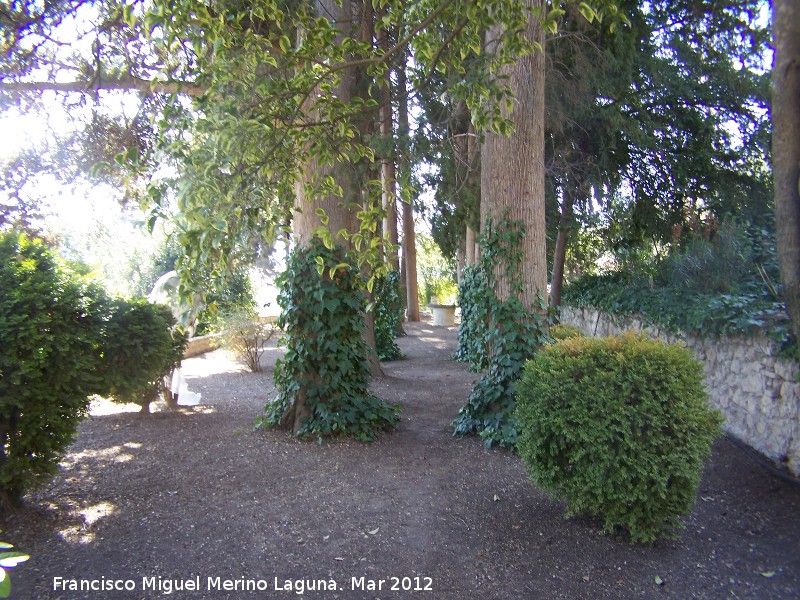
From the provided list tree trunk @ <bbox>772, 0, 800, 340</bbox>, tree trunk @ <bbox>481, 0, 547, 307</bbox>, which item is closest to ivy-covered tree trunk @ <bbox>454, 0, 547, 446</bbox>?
tree trunk @ <bbox>481, 0, 547, 307</bbox>

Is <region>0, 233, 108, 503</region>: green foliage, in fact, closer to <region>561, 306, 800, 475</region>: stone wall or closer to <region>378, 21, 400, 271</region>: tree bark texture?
<region>378, 21, 400, 271</region>: tree bark texture

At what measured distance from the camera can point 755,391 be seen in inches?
226

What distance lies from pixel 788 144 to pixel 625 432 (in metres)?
1.90

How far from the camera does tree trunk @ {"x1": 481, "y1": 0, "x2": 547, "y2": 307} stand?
6355 mm

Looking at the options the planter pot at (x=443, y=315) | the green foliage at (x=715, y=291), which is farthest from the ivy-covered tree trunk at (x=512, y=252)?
the planter pot at (x=443, y=315)

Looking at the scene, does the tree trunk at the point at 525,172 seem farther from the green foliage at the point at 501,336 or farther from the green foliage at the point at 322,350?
the green foliage at the point at 322,350

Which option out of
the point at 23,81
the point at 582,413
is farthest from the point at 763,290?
the point at 23,81

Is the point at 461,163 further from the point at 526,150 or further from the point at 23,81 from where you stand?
the point at 23,81

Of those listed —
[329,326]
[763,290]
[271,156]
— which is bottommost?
[329,326]

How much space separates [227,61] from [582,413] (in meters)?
3.03

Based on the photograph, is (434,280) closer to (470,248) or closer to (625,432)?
(470,248)

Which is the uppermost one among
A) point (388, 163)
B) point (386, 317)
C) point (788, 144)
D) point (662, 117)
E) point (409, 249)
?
point (662, 117)

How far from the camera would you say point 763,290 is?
20.9 ft

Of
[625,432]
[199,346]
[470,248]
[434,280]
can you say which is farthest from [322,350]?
[434,280]
